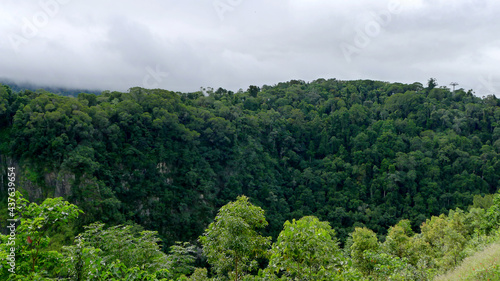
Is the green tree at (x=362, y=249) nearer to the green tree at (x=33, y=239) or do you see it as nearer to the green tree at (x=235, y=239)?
the green tree at (x=235, y=239)

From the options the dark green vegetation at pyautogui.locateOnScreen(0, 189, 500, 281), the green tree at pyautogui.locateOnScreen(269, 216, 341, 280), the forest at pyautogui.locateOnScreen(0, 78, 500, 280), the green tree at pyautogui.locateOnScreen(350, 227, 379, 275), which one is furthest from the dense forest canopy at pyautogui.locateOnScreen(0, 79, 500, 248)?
the green tree at pyautogui.locateOnScreen(269, 216, 341, 280)

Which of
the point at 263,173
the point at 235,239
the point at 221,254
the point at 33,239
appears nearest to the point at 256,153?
the point at 263,173

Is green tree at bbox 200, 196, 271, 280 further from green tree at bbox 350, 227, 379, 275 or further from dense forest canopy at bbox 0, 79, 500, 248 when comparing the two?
dense forest canopy at bbox 0, 79, 500, 248

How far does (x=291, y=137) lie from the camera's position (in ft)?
205

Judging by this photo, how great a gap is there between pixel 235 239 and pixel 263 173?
43813 mm

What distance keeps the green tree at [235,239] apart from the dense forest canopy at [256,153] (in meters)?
25.8

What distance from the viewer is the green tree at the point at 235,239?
7.50 metres

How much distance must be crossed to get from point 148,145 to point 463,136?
55017 mm

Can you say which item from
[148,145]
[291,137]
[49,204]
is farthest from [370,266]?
[291,137]

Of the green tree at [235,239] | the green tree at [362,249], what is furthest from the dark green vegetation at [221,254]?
the green tree at [362,249]

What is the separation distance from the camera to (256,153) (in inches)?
2076

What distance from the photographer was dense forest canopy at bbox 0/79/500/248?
104 feet

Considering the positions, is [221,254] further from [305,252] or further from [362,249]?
[362,249]

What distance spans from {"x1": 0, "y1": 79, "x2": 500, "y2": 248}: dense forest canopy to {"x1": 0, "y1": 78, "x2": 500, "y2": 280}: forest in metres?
0.19
